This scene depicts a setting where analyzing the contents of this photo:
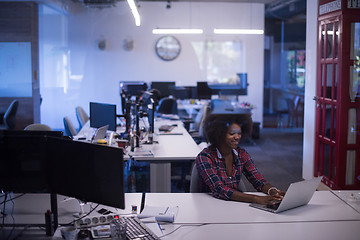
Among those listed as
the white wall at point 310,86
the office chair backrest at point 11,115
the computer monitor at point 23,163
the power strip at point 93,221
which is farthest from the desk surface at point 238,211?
the office chair backrest at point 11,115

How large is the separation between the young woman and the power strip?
2.85 feet

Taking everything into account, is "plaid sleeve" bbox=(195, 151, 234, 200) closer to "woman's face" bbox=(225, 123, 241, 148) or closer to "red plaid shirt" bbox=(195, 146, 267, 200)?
"red plaid shirt" bbox=(195, 146, 267, 200)

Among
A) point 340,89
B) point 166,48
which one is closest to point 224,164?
point 340,89

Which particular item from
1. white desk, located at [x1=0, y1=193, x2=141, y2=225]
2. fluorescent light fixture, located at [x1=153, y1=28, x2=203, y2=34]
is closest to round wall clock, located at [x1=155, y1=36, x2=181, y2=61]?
fluorescent light fixture, located at [x1=153, y1=28, x2=203, y2=34]

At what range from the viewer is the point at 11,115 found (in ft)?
26.7

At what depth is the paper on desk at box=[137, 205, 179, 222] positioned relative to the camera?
283 centimetres

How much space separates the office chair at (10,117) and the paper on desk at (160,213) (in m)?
5.80

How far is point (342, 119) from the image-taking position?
5.60 metres

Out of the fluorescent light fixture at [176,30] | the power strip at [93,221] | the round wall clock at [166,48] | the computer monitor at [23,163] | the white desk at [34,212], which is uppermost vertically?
the fluorescent light fixture at [176,30]

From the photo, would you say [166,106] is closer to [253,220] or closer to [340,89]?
[340,89]

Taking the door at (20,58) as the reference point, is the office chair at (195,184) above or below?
below

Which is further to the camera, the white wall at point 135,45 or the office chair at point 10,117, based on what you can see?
the white wall at point 135,45

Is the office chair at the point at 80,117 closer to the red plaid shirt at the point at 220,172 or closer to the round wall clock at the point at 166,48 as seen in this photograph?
the round wall clock at the point at 166,48

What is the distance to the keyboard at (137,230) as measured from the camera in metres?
2.54
